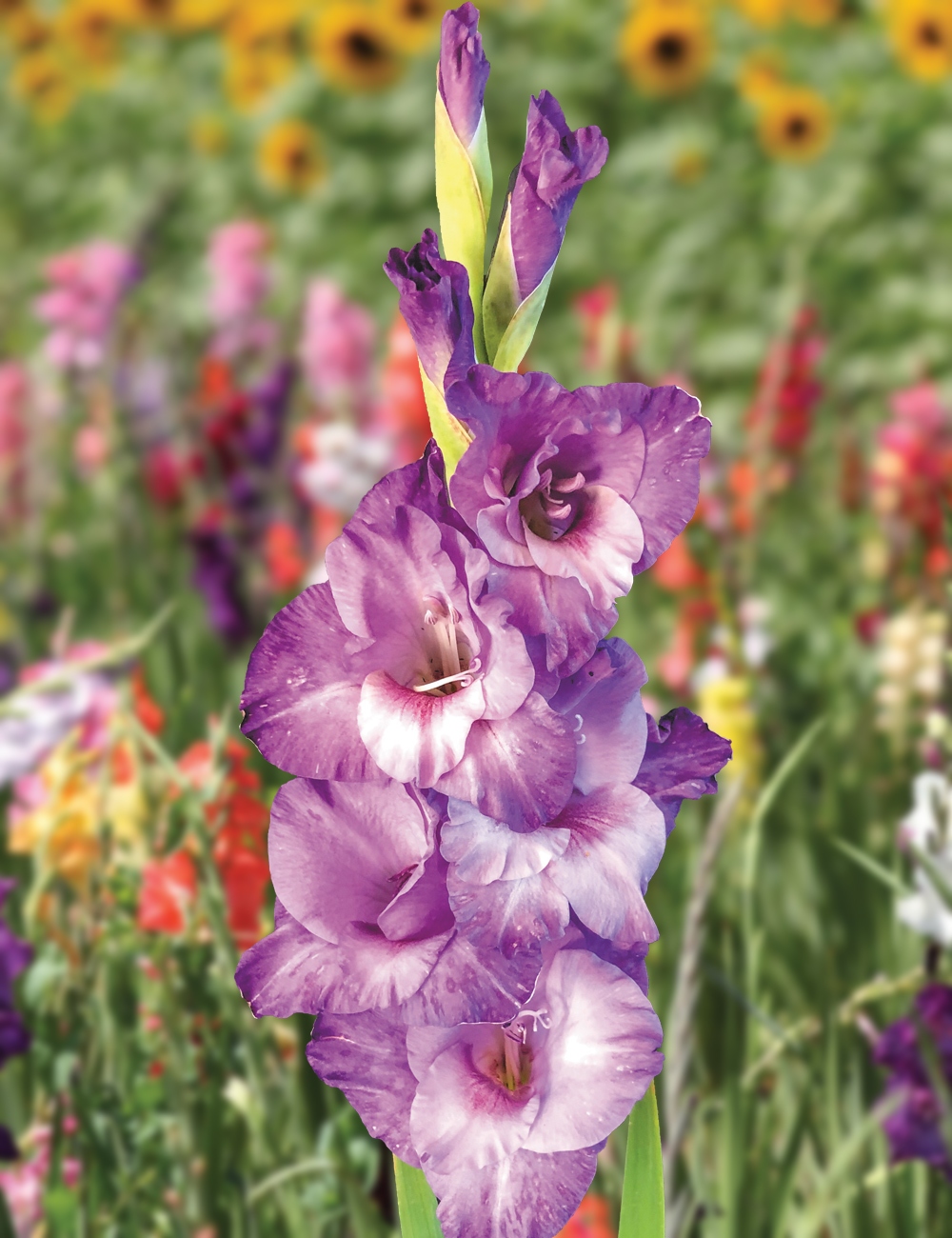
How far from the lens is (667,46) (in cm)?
477

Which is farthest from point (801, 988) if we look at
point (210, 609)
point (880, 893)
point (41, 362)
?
point (41, 362)

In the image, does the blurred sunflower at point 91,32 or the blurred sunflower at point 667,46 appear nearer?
the blurred sunflower at point 667,46

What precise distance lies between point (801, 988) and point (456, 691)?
110cm

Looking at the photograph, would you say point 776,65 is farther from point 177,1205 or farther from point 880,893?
point 177,1205

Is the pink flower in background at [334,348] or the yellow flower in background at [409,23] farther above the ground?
the yellow flower in background at [409,23]

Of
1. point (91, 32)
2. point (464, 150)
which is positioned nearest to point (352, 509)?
point (464, 150)

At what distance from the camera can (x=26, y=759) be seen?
170 centimetres

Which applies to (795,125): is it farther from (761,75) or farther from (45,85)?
(45,85)

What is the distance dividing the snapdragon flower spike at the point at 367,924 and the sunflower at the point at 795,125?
14.7 feet

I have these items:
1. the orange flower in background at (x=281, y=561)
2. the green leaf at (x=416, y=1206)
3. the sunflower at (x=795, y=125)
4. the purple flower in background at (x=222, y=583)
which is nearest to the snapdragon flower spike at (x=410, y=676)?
the green leaf at (x=416, y=1206)

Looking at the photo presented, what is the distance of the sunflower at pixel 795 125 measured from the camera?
14.8 feet

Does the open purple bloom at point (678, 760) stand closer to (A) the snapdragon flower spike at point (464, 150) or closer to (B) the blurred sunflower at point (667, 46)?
(A) the snapdragon flower spike at point (464, 150)

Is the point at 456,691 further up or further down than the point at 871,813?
further up

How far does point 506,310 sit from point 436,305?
7cm
